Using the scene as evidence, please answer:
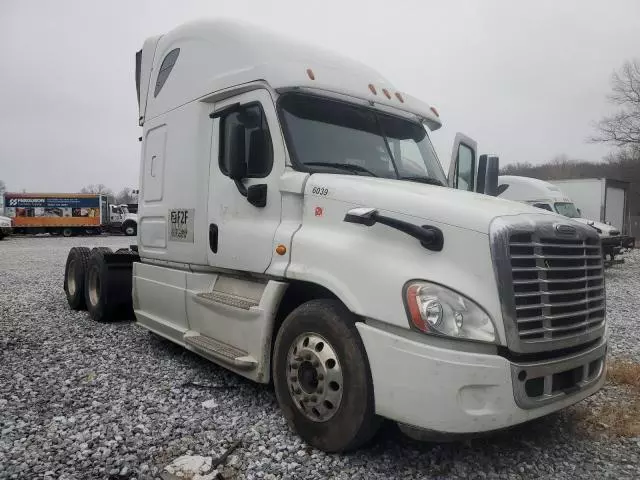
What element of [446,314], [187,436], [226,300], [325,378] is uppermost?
[446,314]

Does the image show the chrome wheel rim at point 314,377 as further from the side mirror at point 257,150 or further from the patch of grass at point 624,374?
the patch of grass at point 624,374

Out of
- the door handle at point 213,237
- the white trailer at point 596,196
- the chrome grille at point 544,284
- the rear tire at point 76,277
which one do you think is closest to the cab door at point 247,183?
the door handle at point 213,237

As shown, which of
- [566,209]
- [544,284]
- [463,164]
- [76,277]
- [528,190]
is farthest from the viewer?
[528,190]

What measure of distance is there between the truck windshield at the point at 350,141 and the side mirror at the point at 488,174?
49 centimetres

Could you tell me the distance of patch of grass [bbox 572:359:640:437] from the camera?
3785 millimetres

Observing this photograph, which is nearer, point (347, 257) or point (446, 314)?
point (446, 314)

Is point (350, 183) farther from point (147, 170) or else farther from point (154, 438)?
point (147, 170)

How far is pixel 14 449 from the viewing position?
10.8 feet

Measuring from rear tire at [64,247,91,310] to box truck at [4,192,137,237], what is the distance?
30601 mm

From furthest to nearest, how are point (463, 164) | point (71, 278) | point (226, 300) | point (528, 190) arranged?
point (528, 190)
point (71, 278)
point (463, 164)
point (226, 300)

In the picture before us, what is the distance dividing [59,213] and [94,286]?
35.2 m

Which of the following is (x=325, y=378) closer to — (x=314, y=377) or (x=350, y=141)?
(x=314, y=377)

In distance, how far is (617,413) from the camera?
405cm

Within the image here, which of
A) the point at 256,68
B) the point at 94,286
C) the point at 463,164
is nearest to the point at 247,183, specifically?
the point at 256,68
